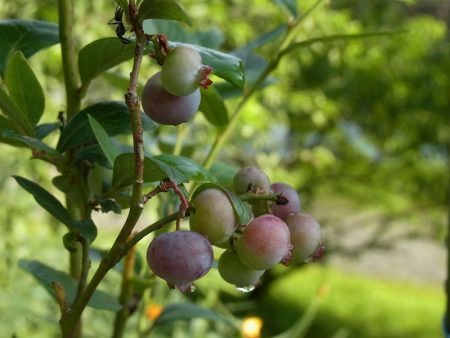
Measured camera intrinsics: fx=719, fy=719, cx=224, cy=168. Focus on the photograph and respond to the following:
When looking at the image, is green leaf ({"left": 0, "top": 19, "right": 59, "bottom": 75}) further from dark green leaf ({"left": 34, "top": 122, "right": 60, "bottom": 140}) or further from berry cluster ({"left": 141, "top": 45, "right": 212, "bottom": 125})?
berry cluster ({"left": 141, "top": 45, "right": 212, "bottom": 125})

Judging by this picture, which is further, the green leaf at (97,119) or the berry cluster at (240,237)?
the green leaf at (97,119)

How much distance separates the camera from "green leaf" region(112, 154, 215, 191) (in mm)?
336

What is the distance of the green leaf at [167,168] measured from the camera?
336 mm

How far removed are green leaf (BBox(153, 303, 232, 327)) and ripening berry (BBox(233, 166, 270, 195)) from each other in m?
0.27

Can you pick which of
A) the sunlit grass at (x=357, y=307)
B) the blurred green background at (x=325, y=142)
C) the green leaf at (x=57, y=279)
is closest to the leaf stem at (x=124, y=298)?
the green leaf at (x=57, y=279)

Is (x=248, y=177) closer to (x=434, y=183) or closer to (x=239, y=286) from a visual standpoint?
(x=239, y=286)

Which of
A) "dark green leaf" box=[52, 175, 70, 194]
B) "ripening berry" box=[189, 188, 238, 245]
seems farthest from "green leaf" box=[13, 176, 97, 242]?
"ripening berry" box=[189, 188, 238, 245]

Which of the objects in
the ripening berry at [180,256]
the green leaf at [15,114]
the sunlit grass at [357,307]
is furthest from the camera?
the sunlit grass at [357,307]

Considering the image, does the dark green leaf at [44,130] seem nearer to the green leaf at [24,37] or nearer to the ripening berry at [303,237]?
the green leaf at [24,37]

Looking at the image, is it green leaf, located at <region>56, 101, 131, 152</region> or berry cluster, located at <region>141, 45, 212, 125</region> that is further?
green leaf, located at <region>56, 101, 131, 152</region>

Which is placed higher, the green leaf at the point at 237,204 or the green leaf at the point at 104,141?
the green leaf at the point at 104,141

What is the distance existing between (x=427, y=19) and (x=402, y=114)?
1.46 feet

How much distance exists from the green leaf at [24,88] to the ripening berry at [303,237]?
0.19m

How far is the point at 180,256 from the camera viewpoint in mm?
304
